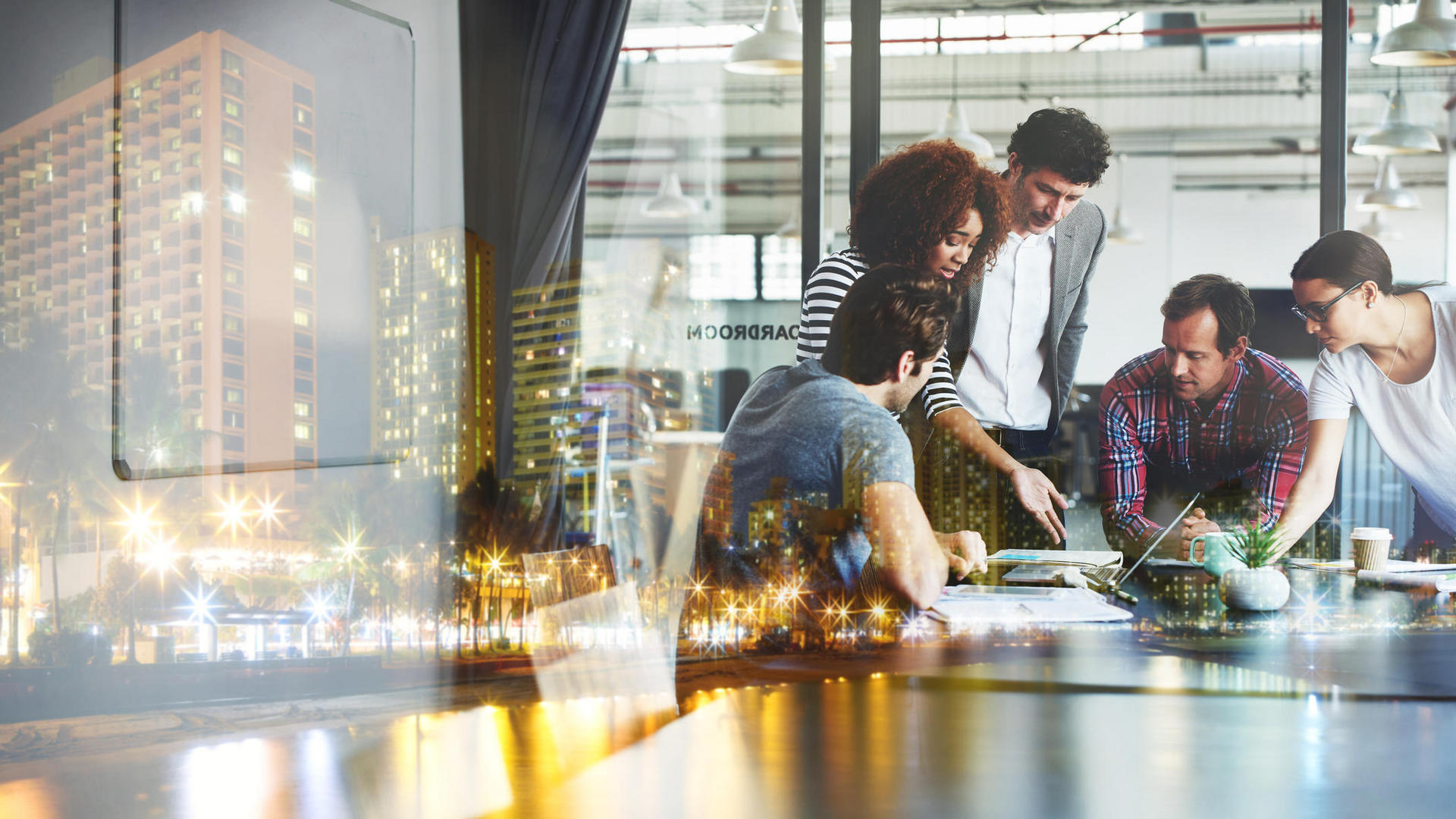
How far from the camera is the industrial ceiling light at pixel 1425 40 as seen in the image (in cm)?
310

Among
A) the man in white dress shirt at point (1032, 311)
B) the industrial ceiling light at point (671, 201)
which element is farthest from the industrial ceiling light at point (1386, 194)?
the industrial ceiling light at point (671, 201)

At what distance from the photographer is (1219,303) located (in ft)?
10.4

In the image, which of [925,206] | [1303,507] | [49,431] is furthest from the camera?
[925,206]

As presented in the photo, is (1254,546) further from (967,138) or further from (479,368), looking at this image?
(479,368)

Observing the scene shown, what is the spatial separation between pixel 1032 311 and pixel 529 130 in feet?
5.58

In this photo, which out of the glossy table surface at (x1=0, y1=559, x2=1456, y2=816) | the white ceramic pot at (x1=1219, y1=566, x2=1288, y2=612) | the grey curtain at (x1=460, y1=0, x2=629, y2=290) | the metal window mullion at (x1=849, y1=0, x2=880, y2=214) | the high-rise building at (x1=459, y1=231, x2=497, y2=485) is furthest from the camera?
the high-rise building at (x1=459, y1=231, x2=497, y2=485)

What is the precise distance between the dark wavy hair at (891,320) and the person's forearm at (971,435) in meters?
0.16

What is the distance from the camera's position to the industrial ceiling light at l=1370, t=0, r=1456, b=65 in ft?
10.2

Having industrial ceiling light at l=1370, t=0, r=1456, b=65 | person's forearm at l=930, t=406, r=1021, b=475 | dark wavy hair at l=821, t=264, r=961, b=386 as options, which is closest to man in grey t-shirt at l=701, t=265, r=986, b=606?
dark wavy hair at l=821, t=264, r=961, b=386

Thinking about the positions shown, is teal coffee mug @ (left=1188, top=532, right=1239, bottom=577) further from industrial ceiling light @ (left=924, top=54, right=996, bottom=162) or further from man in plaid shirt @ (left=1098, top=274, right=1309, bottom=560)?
industrial ceiling light @ (left=924, top=54, right=996, bottom=162)

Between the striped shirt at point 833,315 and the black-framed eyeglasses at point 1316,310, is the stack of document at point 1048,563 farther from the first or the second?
the black-framed eyeglasses at point 1316,310

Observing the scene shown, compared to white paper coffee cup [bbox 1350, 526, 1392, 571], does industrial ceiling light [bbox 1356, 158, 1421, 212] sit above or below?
above

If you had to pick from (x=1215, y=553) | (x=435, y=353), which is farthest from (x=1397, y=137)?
(x=435, y=353)

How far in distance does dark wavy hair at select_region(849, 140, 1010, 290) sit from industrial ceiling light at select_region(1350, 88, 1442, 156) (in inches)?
39.8
